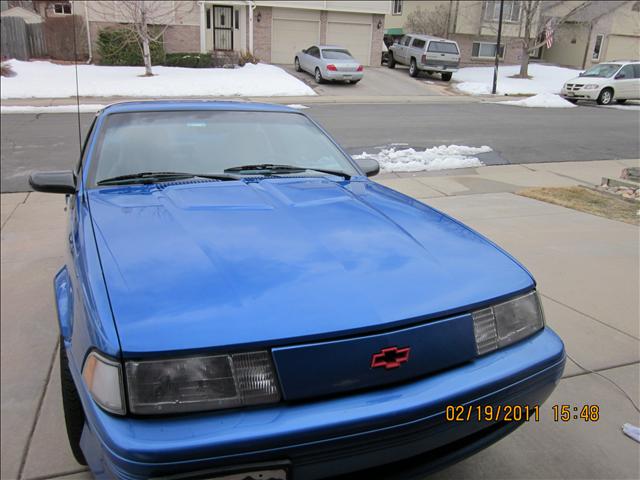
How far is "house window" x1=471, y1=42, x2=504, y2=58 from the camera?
116 feet

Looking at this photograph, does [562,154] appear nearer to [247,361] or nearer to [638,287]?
[638,287]

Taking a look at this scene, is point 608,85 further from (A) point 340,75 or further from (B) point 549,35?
(A) point 340,75

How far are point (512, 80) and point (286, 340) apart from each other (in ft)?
97.0

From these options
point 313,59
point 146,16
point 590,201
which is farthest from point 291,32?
point 590,201

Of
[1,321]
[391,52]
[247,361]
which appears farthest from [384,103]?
[247,361]

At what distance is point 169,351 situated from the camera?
5.22 feet

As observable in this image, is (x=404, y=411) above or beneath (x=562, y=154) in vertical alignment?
above

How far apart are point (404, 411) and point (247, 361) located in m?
0.53

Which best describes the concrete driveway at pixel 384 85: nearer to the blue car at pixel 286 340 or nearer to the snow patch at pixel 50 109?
the snow patch at pixel 50 109

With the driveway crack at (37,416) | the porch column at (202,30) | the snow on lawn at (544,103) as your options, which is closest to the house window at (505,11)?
the snow on lawn at (544,103)

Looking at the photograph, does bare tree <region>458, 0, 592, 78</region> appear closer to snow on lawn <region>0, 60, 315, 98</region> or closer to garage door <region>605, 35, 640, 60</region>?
garage door <region>605, 35, 640, 60</region>

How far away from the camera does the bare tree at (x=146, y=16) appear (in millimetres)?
21781

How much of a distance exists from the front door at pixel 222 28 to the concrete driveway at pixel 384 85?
148 inches

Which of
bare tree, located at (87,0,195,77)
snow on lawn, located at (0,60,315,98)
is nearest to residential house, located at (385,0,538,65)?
snow on lawn, located at (0,60,315,98)
